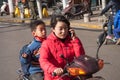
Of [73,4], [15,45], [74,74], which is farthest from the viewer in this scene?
[73,4]

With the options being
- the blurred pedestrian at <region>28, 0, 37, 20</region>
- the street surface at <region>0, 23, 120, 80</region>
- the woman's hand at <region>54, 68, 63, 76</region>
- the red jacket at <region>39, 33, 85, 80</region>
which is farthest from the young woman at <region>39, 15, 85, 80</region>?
the blurred pedestrian at <region>28, 0, 37, 20</region>

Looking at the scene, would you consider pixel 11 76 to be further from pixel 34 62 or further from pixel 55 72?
pixel 55 72

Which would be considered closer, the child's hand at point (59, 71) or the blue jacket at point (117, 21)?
the child's hand at point (59, 71)

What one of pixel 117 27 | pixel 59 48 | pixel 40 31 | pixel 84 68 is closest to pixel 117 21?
pixel 117 27

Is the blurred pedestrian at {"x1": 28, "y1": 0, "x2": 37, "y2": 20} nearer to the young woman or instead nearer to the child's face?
the child's face

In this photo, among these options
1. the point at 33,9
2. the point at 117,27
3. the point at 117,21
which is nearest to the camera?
the point at 117,21

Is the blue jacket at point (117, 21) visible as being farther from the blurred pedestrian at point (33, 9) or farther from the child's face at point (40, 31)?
the blurred pedestrian at point (33, 9)

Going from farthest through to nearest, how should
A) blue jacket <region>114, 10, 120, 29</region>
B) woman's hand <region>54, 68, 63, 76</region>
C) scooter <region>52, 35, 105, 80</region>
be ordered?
blue jacket <region>114, 10, 120, 29</region> < woman's hand <region>54, 68, 63, 76</region> < scooter <region>52, 35, 105, 80</region>

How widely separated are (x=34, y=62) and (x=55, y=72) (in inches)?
55.9

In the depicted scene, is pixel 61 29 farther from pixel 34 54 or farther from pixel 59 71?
pixel 34 54

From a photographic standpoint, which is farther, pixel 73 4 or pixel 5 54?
pixel 73 4

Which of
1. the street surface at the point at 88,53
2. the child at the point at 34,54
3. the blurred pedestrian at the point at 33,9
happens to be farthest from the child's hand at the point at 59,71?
the blurred pedestrian at the point at 33,9

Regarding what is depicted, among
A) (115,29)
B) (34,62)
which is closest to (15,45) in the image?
(115,29)

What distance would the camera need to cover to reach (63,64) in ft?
13.4
